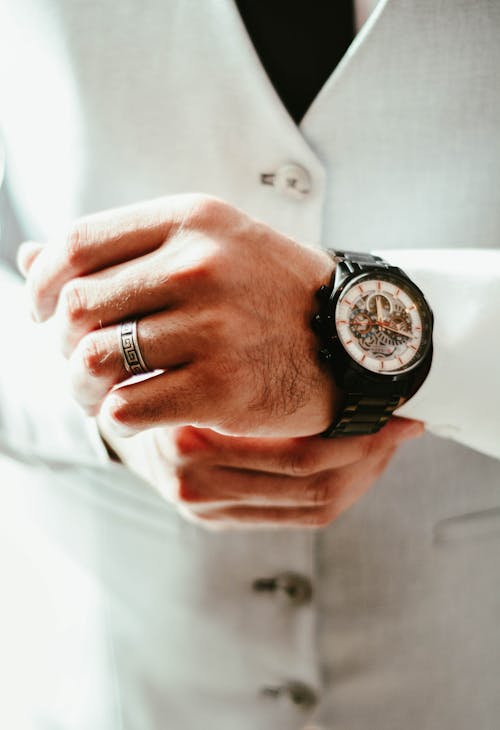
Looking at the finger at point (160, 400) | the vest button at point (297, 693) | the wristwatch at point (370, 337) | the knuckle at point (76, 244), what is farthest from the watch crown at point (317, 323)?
the vest button at point (297, 693)

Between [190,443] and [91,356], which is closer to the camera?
[91,356]

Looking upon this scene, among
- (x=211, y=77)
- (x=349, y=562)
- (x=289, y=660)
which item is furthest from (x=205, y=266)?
(x=289, y=660)

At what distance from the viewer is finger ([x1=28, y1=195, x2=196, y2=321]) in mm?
562

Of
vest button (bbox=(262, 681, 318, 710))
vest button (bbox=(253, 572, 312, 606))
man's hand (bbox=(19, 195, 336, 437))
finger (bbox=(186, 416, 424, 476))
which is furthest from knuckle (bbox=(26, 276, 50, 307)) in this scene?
vest button (bbox=(262, 681, 318, 710))

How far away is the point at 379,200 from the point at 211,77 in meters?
0.28

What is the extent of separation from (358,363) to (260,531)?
426 millimetres

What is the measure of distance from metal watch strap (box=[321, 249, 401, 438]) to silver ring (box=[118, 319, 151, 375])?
0.22 metres

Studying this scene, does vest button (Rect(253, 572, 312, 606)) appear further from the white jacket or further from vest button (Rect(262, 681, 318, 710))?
vest button (Rect(262, 681, 318, 710))

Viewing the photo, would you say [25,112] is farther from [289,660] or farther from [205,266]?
[289,660]

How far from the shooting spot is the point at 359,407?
25.2 inches

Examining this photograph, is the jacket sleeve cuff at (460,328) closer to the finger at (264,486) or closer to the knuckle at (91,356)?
the finger at (264,486)

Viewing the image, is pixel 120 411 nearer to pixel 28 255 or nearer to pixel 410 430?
pixel 28 255

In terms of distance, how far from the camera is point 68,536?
3.50 feet

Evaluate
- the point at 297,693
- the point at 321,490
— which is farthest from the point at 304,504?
the point at 297,693
